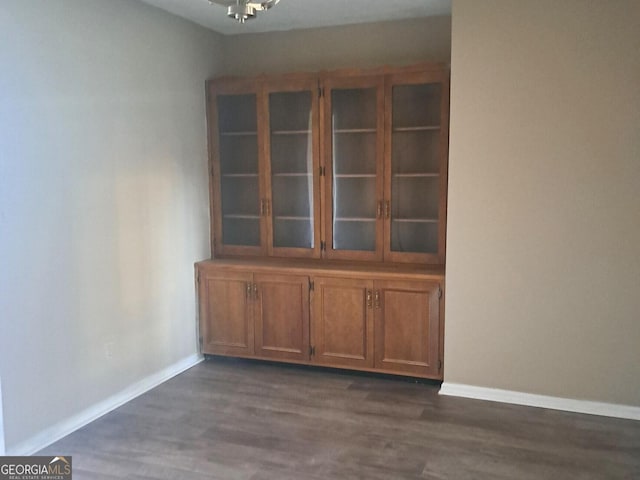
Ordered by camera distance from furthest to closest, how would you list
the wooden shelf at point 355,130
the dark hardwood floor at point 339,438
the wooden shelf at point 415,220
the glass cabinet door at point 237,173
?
the glass cabinet door at point 237,173 → the wooden shelf at point 355,130 → the wooden shelf at point 415,220 → the dark hardwood floor at point 339,438

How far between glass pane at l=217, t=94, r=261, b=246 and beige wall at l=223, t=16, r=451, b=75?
43 centimetres

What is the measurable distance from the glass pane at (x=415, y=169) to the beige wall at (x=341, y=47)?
416mm

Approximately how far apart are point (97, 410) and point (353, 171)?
7.83 ft

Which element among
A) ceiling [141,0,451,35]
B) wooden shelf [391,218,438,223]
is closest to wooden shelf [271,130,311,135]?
ceiling [141,0,451,35]

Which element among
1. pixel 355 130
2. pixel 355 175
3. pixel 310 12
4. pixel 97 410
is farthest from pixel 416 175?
pixel 97 410

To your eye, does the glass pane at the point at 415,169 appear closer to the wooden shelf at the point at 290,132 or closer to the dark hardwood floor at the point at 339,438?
the wooden shelf at the point at 290,132

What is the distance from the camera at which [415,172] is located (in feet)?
13.9

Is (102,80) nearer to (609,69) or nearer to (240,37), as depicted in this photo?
(240,37)

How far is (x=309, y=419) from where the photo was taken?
356 cm

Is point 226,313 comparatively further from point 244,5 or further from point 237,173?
point 244,5

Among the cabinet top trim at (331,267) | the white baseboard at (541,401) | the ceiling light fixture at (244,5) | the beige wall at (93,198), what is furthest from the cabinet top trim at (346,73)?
the white baseboard at (541,401)

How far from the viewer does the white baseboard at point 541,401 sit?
357 cm

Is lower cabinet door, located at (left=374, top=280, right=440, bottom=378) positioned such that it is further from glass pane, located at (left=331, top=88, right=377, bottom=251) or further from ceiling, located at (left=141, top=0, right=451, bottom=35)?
ceiling, located at (left=141, top=0, right=451, bottom=35)

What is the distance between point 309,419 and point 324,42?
2.84m
